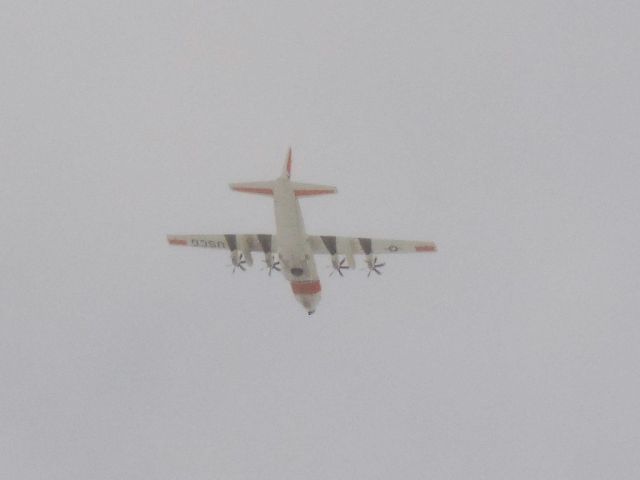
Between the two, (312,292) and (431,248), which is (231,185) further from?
(431,248)

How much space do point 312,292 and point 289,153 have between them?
1511 centimetres

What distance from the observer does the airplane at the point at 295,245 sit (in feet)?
374

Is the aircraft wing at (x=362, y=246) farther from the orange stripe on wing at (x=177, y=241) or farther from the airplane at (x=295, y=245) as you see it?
the orange stripe on wing at (x=177, y=241)

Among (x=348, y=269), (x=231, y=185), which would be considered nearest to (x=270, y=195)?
(x=231, y=185)

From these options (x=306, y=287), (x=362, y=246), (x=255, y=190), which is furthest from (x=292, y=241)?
(x=362, y=246)

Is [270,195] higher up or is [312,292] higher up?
[270,195]

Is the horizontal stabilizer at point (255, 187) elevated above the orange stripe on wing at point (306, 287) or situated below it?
above

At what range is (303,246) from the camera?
381ft

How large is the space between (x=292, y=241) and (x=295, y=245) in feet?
2.04

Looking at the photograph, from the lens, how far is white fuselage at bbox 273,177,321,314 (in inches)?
4478

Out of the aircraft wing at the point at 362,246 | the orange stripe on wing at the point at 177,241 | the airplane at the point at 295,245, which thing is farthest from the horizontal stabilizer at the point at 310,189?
the orange stripe on wing at the point at 177,241

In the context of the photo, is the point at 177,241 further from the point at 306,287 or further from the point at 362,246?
the point at 362,246

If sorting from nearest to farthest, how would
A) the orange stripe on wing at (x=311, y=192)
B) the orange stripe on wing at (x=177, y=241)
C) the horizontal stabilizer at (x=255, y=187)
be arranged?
the orange stripe on wing at (x=311, y=192) → the horizontal stabilizer at (x=255, y=187) → the orange stripe on wing at (x=177, y=241)

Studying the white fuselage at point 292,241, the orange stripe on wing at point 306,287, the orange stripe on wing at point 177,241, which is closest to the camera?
the white fuselage at point 292,241
